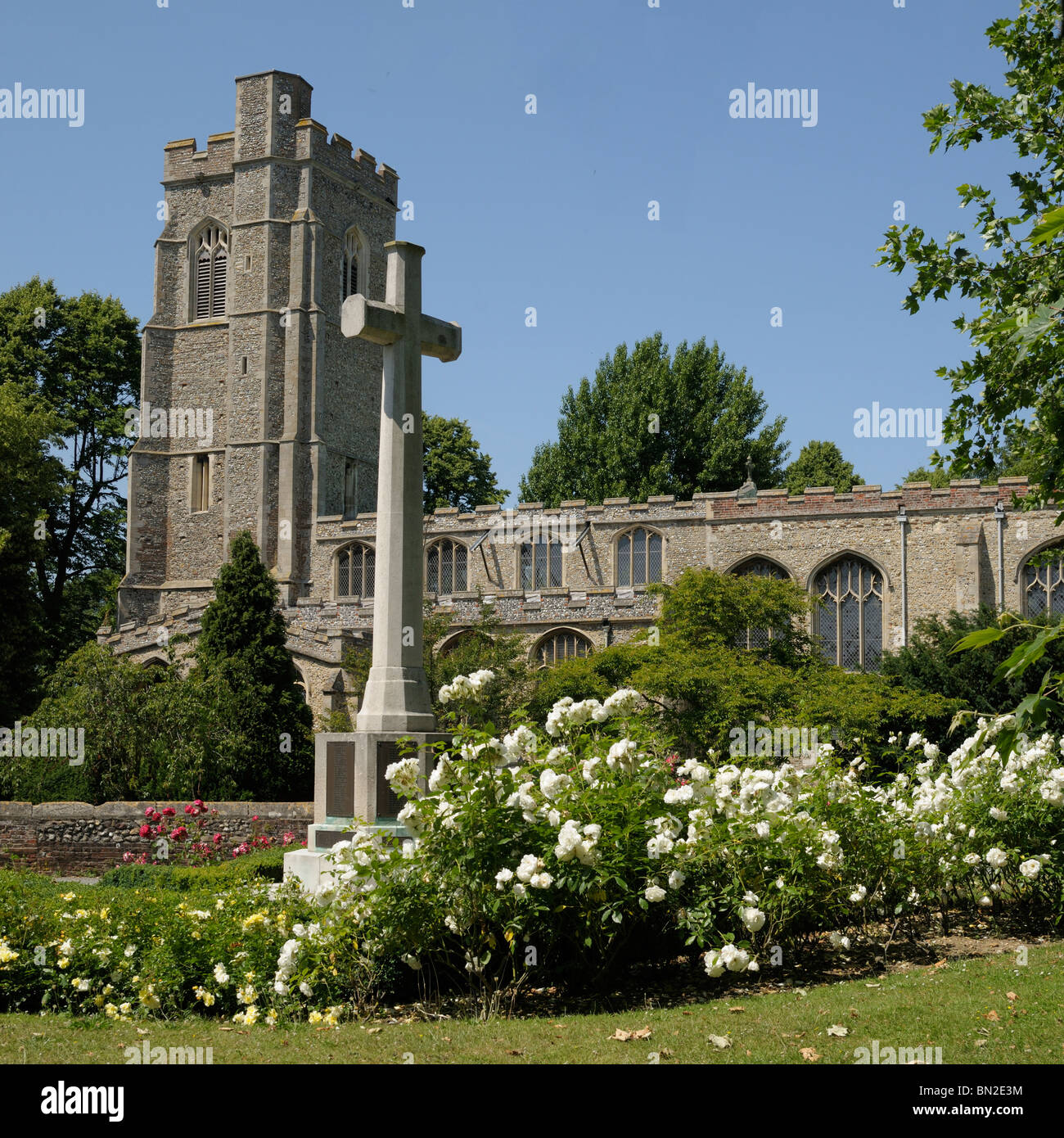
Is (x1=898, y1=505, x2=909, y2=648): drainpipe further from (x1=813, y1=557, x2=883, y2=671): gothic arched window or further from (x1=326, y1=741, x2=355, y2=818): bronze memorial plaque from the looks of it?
(x1=326, y1=741, x2=355, y2=818): bronze memorial plaque

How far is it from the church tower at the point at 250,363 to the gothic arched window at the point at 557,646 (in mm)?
10872

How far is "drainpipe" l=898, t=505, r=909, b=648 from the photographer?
3294 cm

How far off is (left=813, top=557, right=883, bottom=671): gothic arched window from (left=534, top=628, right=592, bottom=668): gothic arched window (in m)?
6.93

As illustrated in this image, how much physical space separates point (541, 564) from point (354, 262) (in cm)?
1676

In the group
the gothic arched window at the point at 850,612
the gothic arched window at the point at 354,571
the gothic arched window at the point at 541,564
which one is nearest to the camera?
the gothic arched window at the point at 850,612

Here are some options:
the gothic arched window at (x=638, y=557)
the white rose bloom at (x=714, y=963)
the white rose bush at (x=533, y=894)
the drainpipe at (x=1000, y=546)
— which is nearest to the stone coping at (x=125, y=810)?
the white rose bush at (x=533, y=894)

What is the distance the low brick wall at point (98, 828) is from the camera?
15.9 m

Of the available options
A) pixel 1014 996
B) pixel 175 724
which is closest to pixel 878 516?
pixel 175 724

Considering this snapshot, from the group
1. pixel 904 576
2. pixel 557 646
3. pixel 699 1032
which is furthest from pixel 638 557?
pixel 699 1032

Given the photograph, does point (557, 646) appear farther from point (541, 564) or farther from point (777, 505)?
point (777, 505)

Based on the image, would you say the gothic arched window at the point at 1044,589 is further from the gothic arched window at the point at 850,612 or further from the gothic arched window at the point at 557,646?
the gothic arched window at the point at 557,646

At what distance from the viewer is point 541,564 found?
38594 mm

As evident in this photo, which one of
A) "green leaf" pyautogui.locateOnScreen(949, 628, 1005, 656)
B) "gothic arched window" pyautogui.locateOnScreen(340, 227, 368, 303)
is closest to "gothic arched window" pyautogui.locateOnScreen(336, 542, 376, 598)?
"gothic arched window" pyautogui.locateOnScreen(340, 227, 368, 303)

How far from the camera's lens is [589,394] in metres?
50.6
